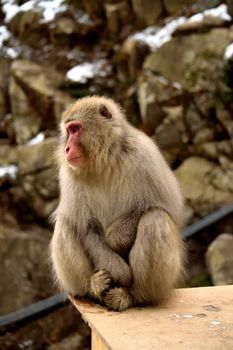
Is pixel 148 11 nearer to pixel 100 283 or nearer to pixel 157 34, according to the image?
pixel 157 34

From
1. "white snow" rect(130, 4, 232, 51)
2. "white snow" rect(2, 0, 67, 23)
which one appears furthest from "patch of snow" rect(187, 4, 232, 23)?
"white snow" rect(2, 0, 67, 23)

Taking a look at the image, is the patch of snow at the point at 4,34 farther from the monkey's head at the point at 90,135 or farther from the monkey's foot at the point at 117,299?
the monkey's foot at the point at 117,299

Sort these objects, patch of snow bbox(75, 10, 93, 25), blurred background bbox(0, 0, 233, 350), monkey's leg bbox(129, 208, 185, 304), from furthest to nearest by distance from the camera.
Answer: patch of snow bbox(75, 10, 93, 25)
blurred background bbox(0, 0, 233, 350)
monkey's leg bbox(129, 208, 185, 304)

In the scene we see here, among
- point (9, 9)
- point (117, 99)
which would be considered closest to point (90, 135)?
point (117, 99)

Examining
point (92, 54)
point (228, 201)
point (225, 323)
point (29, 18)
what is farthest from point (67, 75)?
point (225, 323)

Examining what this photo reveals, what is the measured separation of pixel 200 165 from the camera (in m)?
6.86

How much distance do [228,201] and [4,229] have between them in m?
2.91

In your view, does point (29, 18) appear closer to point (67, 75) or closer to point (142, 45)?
point (67, 75)

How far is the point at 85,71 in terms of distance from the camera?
834cm

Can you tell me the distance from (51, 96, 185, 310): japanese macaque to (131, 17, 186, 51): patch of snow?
497cm

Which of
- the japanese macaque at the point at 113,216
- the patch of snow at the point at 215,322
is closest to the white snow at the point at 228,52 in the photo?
the japanese macaque at the point at 113,216

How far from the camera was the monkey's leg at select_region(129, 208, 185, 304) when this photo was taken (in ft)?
8.85

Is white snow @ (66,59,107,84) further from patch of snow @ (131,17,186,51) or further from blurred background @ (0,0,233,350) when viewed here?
patch of snow @ (131,17,186,51)

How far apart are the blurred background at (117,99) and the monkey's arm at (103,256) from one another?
2981 mm
